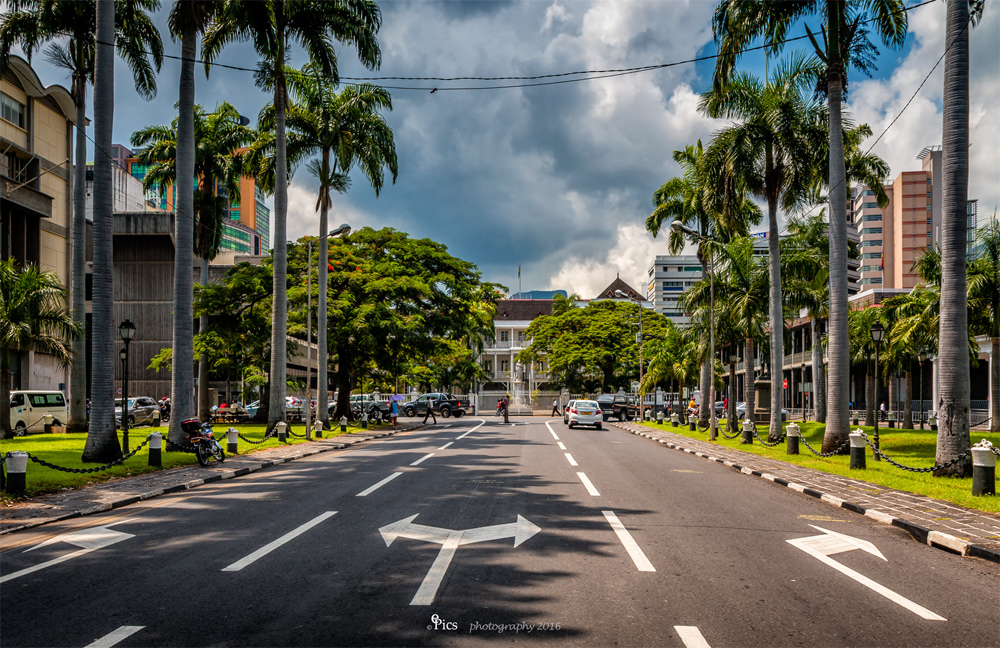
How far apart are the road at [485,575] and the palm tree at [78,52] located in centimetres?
1821

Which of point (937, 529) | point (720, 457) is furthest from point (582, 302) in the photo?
point (937, 529)

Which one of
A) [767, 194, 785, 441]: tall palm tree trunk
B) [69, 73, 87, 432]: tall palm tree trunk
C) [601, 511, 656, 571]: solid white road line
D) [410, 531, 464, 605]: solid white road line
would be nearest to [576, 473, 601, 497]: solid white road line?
[601, 511, 656, 571]: solid white road line

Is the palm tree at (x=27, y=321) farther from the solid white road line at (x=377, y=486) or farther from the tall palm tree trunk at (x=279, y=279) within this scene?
the solid white road line at (x=377, y=486)

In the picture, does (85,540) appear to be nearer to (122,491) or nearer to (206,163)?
(122,491)

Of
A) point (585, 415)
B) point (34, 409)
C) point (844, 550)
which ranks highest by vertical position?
point (844, 550)

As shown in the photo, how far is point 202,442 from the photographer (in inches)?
679

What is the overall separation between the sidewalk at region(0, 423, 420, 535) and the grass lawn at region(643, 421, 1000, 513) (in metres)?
13.5

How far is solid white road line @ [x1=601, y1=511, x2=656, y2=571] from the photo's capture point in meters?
7.23

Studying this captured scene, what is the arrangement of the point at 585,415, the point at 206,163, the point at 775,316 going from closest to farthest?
the point at 775,316
the point at 206,163
the point at 585,415

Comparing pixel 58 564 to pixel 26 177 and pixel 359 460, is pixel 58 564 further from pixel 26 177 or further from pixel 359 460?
pixel 26 177

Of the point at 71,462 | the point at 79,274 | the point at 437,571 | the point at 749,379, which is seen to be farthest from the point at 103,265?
the point at 749,379

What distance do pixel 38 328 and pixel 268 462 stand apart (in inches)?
466

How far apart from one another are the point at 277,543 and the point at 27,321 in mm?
20851

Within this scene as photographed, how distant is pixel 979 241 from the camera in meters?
26.6
